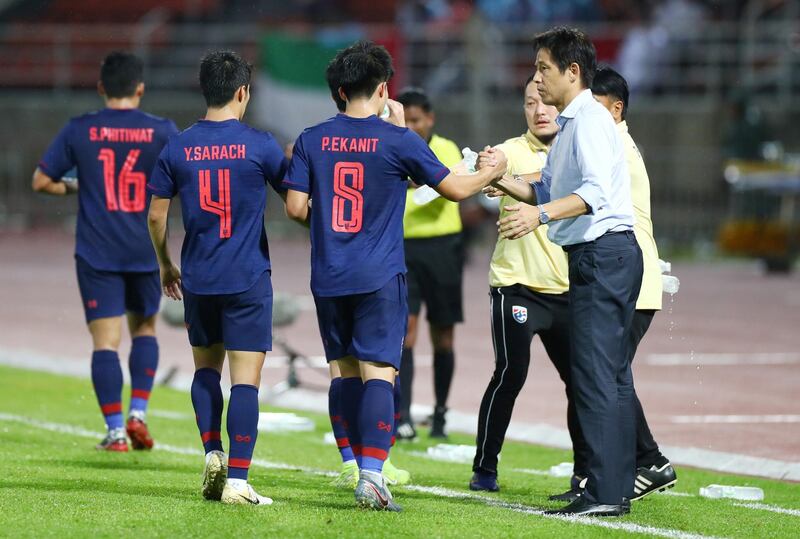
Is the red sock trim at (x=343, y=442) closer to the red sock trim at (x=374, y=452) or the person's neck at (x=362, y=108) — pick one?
the red sock trim at (x=374, y=452)

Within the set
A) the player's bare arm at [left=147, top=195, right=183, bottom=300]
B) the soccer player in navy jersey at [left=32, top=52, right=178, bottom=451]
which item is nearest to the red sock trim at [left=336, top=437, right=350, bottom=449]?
the player's bare arm at [left=147, top=195, right=183, bottom=300]

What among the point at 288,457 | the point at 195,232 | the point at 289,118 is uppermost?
the point at 289,118

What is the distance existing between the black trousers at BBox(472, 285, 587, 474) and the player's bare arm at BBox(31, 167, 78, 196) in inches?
122

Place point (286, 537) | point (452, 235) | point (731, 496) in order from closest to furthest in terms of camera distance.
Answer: point (286, 537) → point (731, 496) → point (452, 235)

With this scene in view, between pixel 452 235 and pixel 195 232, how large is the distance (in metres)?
3.88

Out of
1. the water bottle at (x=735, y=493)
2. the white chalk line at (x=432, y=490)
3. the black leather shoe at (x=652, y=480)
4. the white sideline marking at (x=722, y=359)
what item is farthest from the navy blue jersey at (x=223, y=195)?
the white sideline marking at (x=722, y=359)

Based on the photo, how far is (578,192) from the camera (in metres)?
7.00

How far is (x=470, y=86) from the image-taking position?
3111cm

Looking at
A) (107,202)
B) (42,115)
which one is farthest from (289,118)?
(107,202)

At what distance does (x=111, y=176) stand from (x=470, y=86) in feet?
71.5

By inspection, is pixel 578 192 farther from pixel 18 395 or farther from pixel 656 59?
pixel 656 59

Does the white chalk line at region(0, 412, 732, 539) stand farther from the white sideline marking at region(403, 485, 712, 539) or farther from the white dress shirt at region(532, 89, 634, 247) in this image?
the white dress shirt at region(532, 89, 634, 247)

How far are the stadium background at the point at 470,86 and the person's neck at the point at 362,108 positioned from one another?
1307cm

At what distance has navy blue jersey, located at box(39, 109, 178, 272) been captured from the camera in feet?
32.1
